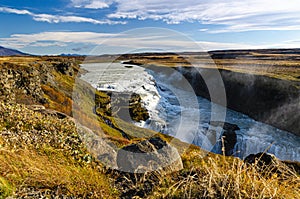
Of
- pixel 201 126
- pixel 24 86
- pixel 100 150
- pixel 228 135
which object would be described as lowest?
pixel 228 135

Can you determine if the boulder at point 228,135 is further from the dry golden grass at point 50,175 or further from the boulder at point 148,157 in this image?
the dry golden grass at point 50,175

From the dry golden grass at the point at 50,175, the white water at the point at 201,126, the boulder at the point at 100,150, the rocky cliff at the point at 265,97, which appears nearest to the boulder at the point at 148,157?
the boulder at the point at 100,150

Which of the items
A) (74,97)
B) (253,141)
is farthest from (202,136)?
(74,97)

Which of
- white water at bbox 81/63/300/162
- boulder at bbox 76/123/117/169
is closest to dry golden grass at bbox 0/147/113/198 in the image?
boulder at bbox 76/123/117/169

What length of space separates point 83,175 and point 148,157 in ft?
8.25

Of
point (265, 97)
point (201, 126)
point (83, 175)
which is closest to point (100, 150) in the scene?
point (83, 175)

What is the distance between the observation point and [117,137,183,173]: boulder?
→ 10055 mm

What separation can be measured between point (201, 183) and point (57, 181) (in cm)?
418

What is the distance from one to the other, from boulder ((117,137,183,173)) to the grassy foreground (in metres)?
0.45

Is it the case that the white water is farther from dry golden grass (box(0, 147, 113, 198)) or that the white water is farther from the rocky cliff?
dry golden grass (box(0, 147, 113, 198))

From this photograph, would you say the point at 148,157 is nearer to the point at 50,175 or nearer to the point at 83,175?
the point at 83,175

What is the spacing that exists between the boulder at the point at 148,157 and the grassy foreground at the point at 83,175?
17.9 inches

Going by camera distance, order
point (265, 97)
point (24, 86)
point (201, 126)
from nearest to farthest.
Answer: point (24, 86) → point (201, 126) → point (265, 97)

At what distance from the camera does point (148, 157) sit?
412 inches
